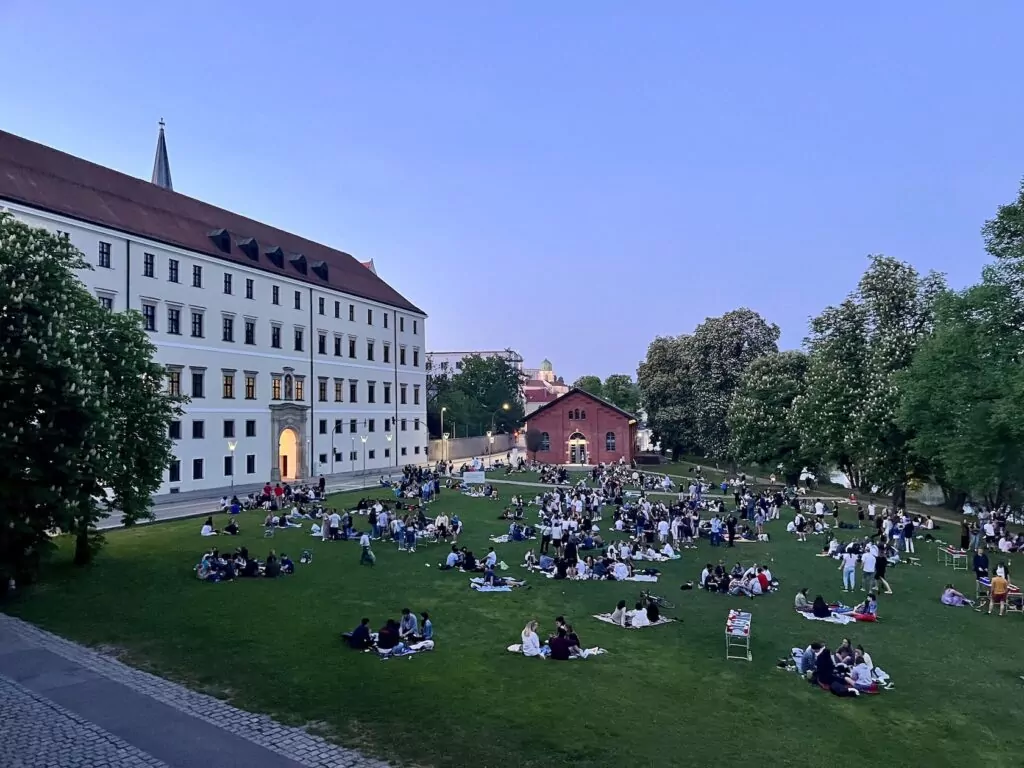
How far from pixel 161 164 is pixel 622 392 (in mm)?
100729

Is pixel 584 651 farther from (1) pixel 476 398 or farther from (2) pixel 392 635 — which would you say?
(1) pixel 476 398

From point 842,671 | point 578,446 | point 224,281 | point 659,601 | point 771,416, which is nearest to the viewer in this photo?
point 842,671

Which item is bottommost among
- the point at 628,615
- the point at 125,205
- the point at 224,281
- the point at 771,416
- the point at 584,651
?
the point at 584,651

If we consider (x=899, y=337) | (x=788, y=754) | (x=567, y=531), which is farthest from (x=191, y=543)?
(x=899, y=337)

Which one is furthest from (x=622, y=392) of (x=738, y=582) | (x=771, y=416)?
(x=738, y=582)

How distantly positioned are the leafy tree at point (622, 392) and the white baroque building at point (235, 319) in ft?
248

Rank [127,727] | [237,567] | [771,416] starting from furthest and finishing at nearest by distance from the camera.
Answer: [771,416] < [237,567] < [127,727]

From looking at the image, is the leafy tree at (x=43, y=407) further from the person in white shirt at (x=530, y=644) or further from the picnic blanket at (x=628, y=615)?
the picnic blanket at (x=628, y=615)

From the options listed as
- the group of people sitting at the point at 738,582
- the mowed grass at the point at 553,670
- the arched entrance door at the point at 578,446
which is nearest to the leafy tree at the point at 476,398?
the arched entrance door at the point at 578,446

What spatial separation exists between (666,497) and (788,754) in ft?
121

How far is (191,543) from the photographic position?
90.6ft

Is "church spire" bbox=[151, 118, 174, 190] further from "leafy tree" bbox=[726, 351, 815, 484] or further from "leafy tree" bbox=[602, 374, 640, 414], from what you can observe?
"leafy tree" bbox=[602, 374, 640, 414]

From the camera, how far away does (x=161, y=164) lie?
59781 millimetres

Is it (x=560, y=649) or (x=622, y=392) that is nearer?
(x=560, y=649)
